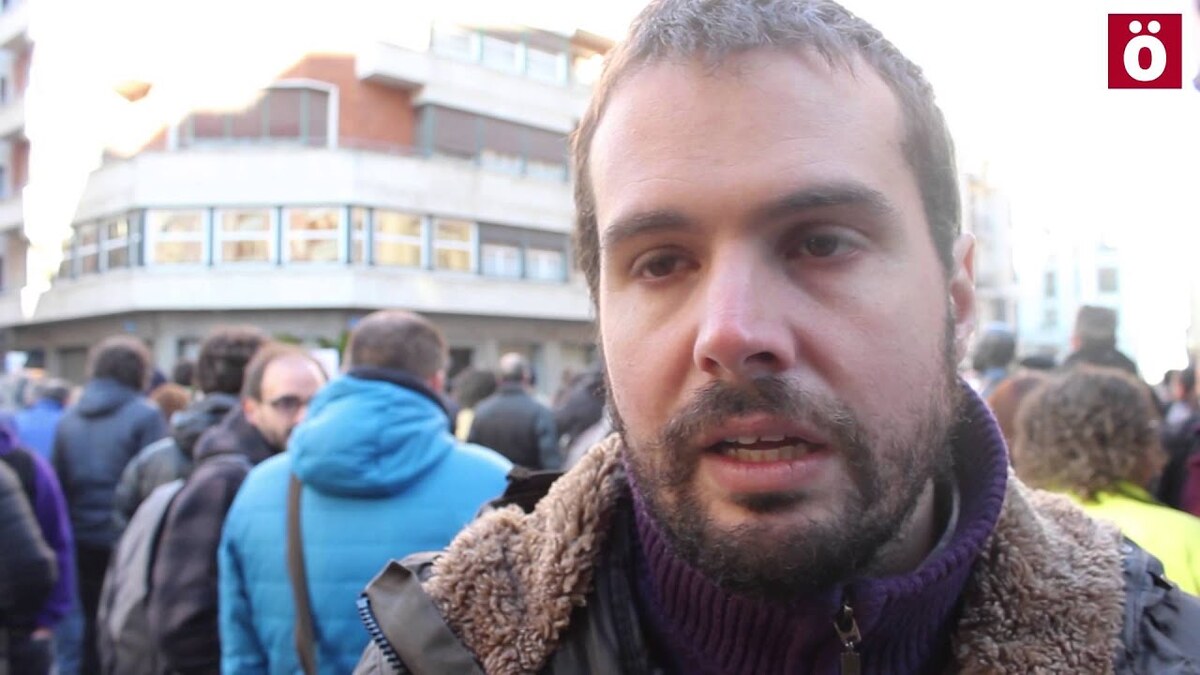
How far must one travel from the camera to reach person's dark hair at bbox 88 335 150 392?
555cm

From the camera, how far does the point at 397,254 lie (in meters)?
23.6

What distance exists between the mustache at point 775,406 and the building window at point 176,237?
2370cm

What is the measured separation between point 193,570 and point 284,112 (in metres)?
21.9

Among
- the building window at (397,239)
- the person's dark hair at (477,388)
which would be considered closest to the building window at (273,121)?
the building window at (397,239)

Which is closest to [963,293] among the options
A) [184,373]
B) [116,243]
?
[184,373]

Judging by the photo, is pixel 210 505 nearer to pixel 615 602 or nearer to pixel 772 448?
pixel 615 602

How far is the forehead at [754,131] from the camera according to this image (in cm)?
130

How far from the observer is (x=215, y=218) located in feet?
74.8

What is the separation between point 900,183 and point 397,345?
7.28 feet

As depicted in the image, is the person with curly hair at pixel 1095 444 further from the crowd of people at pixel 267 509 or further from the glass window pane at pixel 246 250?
the glass window pane at pixel 246 250

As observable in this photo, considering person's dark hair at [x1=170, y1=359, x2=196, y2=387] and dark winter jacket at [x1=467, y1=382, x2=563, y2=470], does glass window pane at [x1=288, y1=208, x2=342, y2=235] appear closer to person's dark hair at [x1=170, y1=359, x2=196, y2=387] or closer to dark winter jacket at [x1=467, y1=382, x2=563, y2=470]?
person's dark hair at [x1=170, y1=359, x2=196, y2=387]

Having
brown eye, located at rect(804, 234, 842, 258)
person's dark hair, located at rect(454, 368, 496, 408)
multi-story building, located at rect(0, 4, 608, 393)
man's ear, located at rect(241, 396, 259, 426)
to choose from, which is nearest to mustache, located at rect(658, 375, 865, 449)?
brown eye, located at rect(804, 234, 842, 258)

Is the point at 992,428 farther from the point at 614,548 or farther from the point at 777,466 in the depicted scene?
the point at 614,548

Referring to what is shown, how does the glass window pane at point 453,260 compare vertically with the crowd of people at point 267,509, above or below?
above
